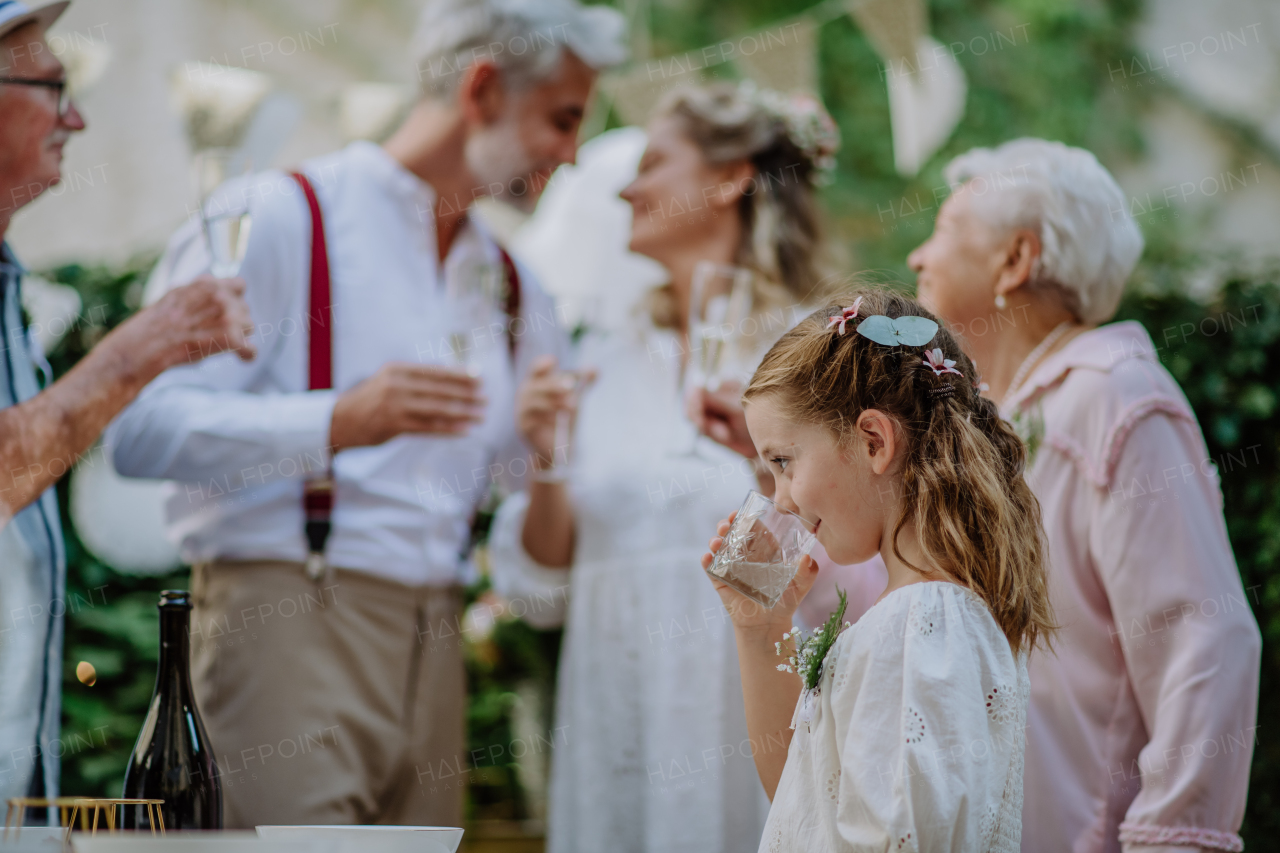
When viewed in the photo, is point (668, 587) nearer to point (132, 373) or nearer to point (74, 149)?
point (132, 373)

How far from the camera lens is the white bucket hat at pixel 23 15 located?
167 centimetres

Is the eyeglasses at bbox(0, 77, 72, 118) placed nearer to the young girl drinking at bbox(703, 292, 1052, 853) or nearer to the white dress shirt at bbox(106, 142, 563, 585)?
the white dress shirt at bbox(106, 142, 563, 585)

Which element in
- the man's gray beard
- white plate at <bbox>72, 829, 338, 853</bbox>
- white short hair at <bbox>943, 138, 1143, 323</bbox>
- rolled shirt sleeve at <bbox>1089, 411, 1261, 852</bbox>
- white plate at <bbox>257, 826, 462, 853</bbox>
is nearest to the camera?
white plate at <bbox>72, 829, 338, 853</bbox>

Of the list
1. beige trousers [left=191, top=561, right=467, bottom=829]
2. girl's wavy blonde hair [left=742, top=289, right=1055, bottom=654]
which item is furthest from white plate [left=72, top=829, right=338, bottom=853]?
beige trousers [left=191, top=561, right=467, bottom=829]

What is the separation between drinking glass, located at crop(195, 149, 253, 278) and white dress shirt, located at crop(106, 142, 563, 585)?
376 mm

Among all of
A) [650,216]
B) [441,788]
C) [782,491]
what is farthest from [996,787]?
[650,216]

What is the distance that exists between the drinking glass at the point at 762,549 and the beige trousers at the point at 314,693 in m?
1.18

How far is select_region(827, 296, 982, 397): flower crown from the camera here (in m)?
1.54

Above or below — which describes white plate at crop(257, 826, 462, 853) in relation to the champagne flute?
below

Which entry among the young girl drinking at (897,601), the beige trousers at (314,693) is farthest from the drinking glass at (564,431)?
the young girl drinking at (897,601)

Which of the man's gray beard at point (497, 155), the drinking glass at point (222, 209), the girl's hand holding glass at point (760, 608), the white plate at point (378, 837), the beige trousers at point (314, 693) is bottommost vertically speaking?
the beige trousers at point (314, 693)

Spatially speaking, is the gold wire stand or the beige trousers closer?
the gold wire stand

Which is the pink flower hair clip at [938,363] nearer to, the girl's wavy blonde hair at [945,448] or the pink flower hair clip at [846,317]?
the girl's wavy blonde hair at [945,448]

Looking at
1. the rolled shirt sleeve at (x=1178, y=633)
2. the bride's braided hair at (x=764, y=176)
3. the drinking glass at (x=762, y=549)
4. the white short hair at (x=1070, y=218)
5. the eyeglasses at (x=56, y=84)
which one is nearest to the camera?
the drinking glass at (x=762, y=549)
